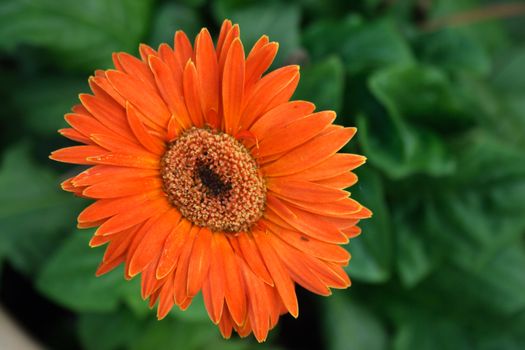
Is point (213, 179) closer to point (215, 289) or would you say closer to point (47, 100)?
point (215, 289)

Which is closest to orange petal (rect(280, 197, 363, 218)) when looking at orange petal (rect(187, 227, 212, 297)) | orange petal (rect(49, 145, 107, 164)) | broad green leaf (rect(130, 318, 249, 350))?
orange petal (rect(187, 227, 212, 297))

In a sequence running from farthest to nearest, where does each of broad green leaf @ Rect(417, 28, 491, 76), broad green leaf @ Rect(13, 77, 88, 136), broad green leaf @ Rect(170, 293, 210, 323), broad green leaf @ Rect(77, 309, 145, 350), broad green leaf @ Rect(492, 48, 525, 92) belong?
broad green leaf @ Rect(492, 48, 525, 92), broad green leaf @ Rect(417, 28, 491, 76), broad green leaf @ Rect(13, 77, 88, 136), broad green leaf @ Rect(77, 309, 145, 350), broad green leaf @ Rect(170, 293, 210, 323)

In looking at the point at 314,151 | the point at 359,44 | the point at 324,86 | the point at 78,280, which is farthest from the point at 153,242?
the point at 359,44

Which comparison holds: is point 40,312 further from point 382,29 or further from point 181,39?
point 382,29

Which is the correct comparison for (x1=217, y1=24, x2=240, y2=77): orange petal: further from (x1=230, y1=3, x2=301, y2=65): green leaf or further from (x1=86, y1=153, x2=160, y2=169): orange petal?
(x1=230, y1=3, x2=301, y2=65): green leaf

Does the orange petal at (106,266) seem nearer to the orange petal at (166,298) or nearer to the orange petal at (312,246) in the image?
the orange petal at (166,298)

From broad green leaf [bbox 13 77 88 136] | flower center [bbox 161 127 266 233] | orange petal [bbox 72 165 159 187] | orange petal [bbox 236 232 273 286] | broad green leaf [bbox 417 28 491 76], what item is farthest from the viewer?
broad green leaf [bbox 417 28 491 76]

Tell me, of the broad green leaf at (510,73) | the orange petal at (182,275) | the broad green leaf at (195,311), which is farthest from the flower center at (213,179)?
the broad green leaf at (510,73)
